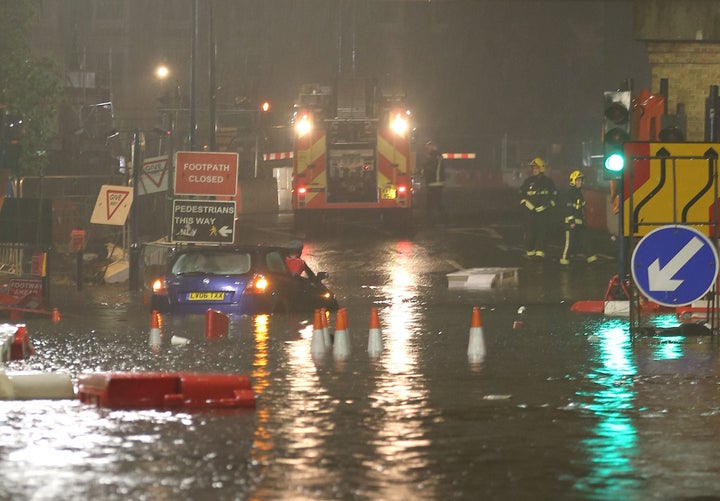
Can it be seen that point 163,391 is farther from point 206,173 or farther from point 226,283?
point 206,173

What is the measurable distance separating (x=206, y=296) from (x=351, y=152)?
1509 cm

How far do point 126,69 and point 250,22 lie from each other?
6.35 m

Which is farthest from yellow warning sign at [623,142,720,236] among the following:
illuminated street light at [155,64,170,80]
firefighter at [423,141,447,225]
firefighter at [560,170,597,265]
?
illuminated street light at [155,64,170,80]

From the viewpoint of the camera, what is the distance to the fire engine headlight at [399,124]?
3450cm

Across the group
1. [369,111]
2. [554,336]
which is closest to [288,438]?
[554,336]

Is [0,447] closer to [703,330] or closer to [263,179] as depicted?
[703,330]

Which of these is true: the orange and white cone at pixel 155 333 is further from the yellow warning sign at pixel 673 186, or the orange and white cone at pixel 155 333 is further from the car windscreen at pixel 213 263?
the yellow warning sign at pixel 673 186

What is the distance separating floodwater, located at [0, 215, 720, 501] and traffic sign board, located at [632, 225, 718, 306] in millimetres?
636

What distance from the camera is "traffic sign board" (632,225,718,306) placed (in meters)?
15.5

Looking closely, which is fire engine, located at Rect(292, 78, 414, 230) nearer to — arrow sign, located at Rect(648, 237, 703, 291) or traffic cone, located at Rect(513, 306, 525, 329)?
traffic cone, located at Rect(513, 306, 525, 329)

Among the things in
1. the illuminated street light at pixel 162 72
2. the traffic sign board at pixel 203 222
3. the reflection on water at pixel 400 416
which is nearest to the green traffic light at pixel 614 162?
the reflection on water at pixel 400 416

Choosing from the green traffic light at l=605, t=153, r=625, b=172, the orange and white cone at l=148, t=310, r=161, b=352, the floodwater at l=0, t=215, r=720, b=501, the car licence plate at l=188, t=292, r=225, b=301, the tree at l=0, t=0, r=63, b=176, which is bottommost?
the floodwater at l=0, t=215, r=720, b=501

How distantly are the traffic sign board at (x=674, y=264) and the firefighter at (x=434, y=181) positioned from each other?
21.9 metres

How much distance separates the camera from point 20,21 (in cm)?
4331
